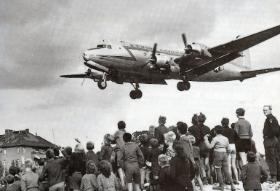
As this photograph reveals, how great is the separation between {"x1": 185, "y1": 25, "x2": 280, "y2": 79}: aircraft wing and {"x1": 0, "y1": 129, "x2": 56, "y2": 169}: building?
242 ft

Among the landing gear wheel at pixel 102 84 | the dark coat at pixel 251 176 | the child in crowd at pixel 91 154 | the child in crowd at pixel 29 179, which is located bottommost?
the dark coat at pixel 251 176

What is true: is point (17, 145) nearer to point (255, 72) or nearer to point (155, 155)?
point (255, 72)

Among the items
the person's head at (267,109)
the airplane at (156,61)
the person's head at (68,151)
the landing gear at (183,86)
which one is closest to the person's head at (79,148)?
the person's head at (68,151)

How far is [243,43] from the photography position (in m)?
25.6

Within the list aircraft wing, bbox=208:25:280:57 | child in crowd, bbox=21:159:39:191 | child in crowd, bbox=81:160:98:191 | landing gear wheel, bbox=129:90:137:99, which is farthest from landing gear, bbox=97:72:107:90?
child in crowd, bbox=81:160:98:191

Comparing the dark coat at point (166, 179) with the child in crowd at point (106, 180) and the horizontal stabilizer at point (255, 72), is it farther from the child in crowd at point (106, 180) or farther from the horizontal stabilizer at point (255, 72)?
the horizontal stabilizer at point (255, 72)

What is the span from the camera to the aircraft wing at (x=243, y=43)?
81.5ft

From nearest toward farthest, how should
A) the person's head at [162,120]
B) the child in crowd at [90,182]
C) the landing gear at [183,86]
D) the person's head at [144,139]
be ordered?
the child in crowd at [90,182]
the person's head at [144,139]
the person's head at [162,120]
the landing gear at [183,86]

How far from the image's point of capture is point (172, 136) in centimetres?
1105

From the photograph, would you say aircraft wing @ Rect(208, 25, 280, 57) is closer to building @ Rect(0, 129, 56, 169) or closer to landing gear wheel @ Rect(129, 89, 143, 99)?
landing gear wheel @ Rect(129, 89, 143, 99)

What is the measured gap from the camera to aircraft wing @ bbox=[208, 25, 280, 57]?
24.8m

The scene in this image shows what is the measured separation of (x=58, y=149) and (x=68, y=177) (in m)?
0.84

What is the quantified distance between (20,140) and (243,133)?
299 ft

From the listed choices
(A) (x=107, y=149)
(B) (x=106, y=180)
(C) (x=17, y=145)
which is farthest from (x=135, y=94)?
(C) (x=17, y=145)
